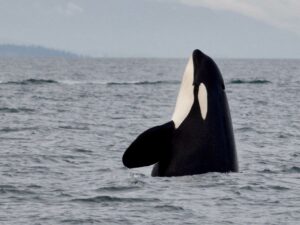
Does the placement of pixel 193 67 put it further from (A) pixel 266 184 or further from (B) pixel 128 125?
Answer: (B) pixel 128 125

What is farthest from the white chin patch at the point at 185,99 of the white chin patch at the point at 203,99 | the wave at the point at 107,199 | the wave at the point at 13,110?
the wave at the point at 13,110

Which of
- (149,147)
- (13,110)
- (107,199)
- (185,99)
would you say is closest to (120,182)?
(107,199)

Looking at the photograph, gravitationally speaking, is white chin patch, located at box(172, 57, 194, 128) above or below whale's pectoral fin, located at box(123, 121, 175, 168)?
above

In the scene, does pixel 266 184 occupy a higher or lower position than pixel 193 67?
lower

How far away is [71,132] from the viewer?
2891 cm

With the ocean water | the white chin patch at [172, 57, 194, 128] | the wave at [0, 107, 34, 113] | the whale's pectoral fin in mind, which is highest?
the white chin patch at [172, 57, 194, 128]

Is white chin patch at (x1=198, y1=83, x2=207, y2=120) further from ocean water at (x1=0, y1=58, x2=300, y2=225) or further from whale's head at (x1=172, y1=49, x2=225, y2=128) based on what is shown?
ocean water at (x1=0, y1=58, x2=300, y2=225)

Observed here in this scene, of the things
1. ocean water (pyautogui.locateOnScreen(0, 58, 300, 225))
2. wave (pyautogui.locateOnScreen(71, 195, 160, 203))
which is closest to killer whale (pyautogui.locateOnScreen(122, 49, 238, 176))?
ocean water (pyautogui.locateOnScreen(0, 58, 300, 225))

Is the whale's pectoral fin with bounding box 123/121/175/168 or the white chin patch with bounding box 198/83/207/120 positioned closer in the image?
the whale's pectoral fin with bounding box 123/121/175/168

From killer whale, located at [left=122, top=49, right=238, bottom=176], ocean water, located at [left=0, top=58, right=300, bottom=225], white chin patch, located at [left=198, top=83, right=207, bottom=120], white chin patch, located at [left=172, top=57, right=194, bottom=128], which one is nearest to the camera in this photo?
ocean water, located at [left=0, top=58, right=300, bottom=225]

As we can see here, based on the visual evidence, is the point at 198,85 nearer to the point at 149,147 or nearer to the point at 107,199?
the point at 149,147

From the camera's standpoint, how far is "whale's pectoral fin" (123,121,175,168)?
1499 centimetres

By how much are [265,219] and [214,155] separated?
6.59 feet

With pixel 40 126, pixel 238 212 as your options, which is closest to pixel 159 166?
pixel 238 212
